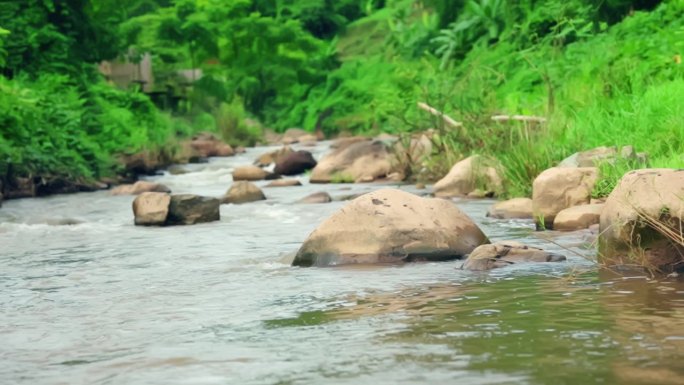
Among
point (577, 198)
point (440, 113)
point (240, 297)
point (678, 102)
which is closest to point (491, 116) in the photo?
point (440, 113)

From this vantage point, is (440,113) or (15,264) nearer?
(15,264)

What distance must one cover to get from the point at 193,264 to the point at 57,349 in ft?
13.6

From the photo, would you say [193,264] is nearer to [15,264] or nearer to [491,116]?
[15,264]

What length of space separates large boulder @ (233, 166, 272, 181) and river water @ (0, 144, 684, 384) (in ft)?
38.3

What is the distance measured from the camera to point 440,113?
64.4 feet

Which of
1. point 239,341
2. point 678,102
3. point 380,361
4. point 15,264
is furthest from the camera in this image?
point 678,102

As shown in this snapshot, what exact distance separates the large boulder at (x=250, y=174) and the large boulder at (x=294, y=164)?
1.34 metres

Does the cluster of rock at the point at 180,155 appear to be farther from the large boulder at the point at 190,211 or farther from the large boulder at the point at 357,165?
the large boulder at the point at 190,211

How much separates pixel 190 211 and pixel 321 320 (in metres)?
8.07

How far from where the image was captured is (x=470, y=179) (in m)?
17.7

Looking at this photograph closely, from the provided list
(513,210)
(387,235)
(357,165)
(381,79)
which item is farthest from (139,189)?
(381,79)

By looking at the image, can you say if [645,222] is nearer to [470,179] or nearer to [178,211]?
[178,211]

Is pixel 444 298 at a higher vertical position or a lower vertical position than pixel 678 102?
lower

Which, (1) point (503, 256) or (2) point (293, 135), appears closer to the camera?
(1) point (503, 256)
